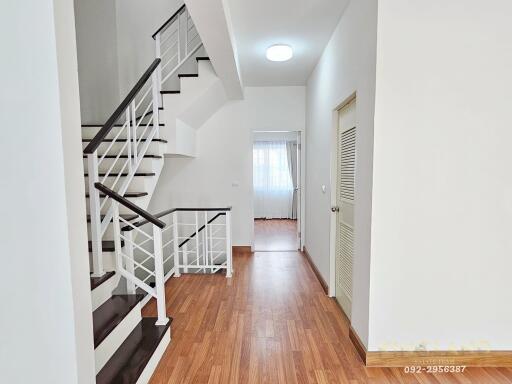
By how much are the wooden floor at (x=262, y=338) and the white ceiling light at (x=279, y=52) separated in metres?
2.65

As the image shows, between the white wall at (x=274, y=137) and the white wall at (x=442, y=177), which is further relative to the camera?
the white wall at (x=274, y=137)

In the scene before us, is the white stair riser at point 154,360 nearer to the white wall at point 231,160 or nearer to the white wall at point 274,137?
the white wall at point 231,160

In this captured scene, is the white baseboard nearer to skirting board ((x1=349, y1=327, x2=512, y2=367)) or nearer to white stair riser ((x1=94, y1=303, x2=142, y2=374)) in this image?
white stair riser ((x1=94, y1=303, x2=142, y2=374))

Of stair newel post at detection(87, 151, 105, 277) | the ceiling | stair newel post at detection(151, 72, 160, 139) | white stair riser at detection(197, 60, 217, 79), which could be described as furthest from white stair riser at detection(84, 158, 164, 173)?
the ceiling

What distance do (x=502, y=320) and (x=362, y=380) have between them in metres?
1.04

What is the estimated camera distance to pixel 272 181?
7934mm

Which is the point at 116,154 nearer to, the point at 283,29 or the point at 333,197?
the point at 283,29

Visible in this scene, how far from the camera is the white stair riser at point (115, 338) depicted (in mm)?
1587

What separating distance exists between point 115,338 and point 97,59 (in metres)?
3.82

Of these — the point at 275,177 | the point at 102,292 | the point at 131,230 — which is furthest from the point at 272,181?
the point at 102,292

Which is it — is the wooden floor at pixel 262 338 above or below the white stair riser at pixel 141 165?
below

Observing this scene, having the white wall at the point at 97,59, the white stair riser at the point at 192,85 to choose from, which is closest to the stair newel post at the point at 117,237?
the white stair riser at the point at 192,85

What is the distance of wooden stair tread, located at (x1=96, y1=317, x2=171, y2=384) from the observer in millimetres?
1547

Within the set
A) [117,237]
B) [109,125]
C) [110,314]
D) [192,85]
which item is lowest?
[110,314]
